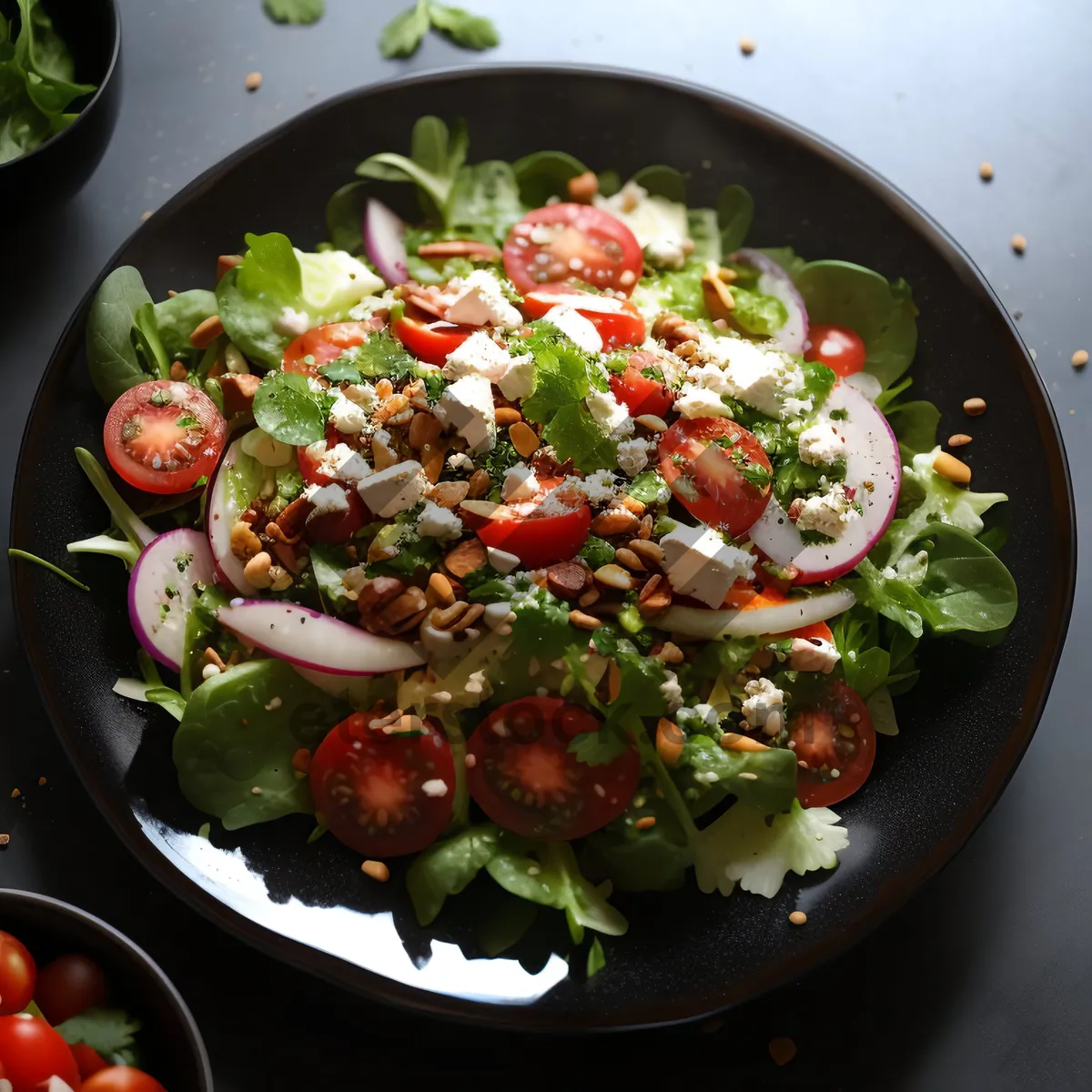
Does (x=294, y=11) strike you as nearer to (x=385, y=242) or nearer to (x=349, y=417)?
(x=385, y=242)

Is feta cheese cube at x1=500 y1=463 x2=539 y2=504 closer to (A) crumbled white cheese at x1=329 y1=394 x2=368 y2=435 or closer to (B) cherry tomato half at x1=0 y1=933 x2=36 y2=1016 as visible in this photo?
(A) crumbled white cheese at x1=329 y1=394 x2=368 y2=435

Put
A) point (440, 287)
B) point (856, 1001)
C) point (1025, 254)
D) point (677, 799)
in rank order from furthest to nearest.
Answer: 1. point (1025, 254)
2. point (440, 287)
3. point (856, 1001)
4. point (677, 799)

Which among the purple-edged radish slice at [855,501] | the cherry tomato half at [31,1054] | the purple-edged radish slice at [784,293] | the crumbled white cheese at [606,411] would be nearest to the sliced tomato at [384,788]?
the cherry tomato half at [31,1054]

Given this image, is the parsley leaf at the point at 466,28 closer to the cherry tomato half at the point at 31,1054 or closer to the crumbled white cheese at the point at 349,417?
the crumbled white cheese at the point at 349,417

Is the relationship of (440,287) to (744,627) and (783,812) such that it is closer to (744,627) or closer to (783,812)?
(744,627)

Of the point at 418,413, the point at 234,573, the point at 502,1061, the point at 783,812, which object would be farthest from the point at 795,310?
the point at 502,1061

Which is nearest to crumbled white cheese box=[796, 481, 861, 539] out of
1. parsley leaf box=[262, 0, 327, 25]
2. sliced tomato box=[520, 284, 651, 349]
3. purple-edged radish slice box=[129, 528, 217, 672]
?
sliced tomato box=[520, 284, 651, 349]
